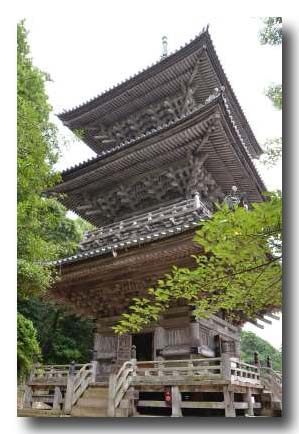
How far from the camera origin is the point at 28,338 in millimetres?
3414

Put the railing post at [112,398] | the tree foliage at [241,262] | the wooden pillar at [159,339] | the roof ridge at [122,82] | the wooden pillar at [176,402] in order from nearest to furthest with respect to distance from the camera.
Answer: the tree foliage at [241,262] → the wooden pillar at [176,402] → the railing post at [112,398] → the wooden pillar at [159,339] → the roof ridge at [122,82]

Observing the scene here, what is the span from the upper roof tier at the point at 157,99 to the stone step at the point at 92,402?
362cm

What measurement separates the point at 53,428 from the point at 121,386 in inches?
31.4

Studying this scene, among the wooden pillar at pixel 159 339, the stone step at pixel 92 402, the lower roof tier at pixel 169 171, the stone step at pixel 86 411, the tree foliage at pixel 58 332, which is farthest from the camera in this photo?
the lower roof tier at pixel 169 171

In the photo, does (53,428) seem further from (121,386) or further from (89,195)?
(89,195)

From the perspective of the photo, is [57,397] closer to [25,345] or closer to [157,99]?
[25,345]

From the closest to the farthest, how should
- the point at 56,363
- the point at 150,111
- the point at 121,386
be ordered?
1. the point at 121,386
2. the point at 56,363
3. the point at 150,111

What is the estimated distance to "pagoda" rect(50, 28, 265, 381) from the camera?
401 cm

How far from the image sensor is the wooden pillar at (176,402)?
3250 millimetres

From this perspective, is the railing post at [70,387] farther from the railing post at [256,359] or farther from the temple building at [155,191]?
the railing post at [256,359]

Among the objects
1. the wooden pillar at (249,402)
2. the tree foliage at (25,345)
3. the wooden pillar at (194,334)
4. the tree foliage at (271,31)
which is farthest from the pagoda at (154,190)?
the tree foliage at (25,345)

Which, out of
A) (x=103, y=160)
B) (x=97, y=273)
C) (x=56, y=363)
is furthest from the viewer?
(x=103, y=160)
